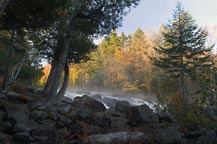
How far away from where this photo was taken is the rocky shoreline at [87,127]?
927cm

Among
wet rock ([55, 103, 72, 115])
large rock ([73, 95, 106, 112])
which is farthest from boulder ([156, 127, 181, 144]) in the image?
large rock ([73, 95, 106, 112])

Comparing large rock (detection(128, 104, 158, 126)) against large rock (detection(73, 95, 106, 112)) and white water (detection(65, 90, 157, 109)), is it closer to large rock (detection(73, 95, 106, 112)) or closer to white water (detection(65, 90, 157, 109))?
large rock (detection(73, 95, 106, 112))

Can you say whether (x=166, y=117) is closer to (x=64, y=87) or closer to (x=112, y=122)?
(x=112, y=122)

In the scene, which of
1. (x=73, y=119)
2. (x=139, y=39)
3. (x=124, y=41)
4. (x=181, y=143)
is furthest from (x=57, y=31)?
(x=124, y=41)

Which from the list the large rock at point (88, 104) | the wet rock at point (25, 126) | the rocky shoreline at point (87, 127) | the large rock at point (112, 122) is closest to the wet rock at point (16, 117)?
the rocky shoreline at point (87, 127)

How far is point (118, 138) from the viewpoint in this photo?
939 cm

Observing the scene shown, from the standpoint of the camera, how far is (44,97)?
14.7m

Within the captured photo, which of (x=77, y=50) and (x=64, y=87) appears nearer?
(x=64, y=87)

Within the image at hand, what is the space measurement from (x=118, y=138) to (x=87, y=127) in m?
1.91

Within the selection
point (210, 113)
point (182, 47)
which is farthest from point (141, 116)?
point (182, 47)

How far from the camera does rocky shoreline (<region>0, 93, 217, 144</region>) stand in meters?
9.27

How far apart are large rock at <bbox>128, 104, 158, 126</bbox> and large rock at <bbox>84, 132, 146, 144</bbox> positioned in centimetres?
270

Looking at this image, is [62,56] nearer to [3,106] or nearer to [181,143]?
[3,106]

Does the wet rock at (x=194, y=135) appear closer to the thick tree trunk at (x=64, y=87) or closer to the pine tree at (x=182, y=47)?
the thick tree trunk at (x=64, y=87)
